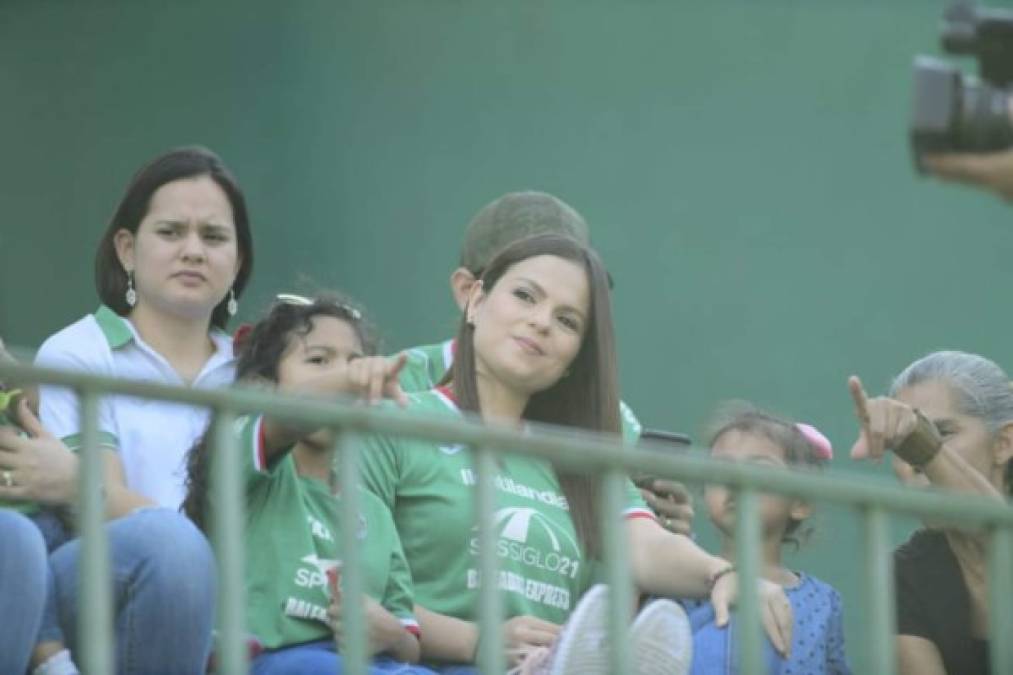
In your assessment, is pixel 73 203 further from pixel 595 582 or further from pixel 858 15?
pixel 595 582

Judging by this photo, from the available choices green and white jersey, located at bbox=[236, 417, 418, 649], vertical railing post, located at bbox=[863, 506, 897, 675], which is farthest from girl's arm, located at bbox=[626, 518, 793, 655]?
vertical railing post, located at bbox=[863, 506, 897, 675]

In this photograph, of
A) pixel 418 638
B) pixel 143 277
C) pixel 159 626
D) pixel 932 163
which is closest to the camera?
pixel 932 163

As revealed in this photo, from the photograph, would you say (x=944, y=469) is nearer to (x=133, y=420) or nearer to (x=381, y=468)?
(x=381, y=468)

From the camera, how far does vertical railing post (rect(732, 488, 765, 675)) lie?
15.0 feet

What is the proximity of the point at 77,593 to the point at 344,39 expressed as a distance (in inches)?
162

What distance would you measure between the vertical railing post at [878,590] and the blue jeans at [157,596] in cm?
103

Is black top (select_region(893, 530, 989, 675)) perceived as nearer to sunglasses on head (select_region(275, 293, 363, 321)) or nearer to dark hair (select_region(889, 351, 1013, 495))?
dark hair (select_region(889, 351, 1013, 495))

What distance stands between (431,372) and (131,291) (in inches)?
25.5

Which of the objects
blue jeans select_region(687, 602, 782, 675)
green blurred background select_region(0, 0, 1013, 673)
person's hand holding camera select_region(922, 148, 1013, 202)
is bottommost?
blue jeans select_region(687, 602, 782, 675)

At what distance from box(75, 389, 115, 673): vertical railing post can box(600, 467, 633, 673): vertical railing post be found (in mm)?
698

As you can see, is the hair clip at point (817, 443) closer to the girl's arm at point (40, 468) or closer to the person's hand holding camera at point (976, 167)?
the girl's arm at point (40, 468)

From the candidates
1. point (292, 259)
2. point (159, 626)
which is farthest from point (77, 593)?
point (292, 259)

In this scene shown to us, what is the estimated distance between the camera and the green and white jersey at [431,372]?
6.34 meters

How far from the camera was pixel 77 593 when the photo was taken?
505 cm
